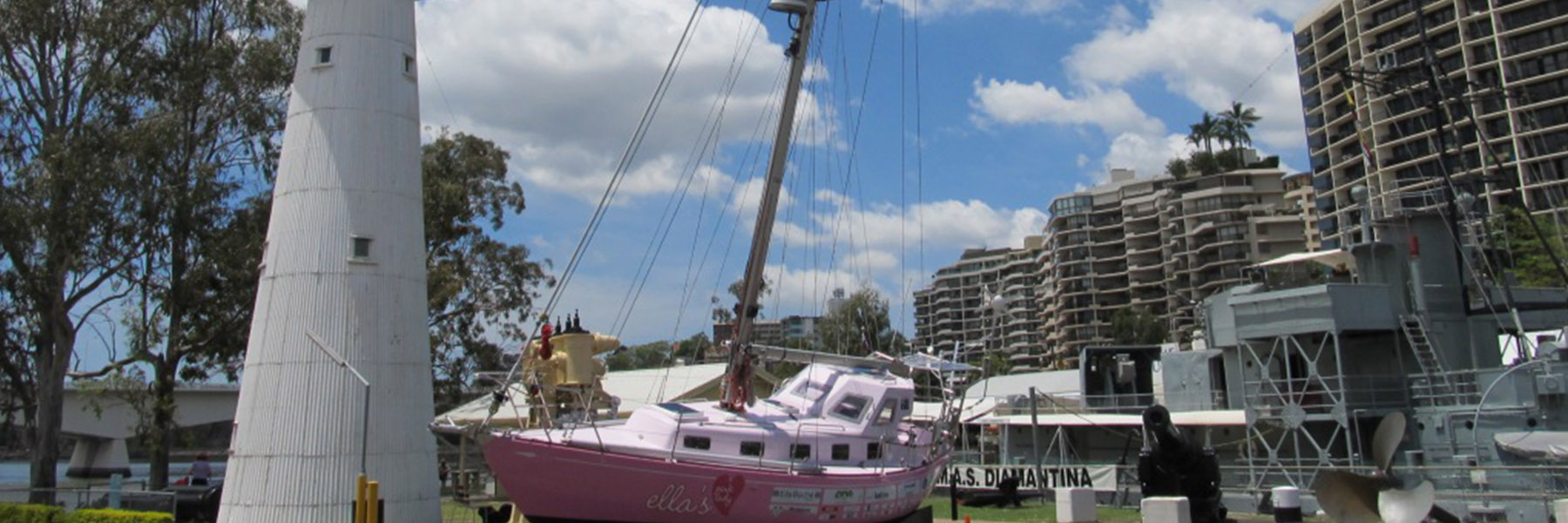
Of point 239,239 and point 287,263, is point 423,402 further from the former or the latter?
point 239,239

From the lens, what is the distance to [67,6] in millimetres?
31656

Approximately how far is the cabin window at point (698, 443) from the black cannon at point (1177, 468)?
25.8 ft

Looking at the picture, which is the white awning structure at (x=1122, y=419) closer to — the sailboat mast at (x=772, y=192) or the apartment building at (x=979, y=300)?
the sailboat mast at (x=772, y=192)

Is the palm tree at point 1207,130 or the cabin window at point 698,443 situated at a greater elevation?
the palm tree at point 1207,130

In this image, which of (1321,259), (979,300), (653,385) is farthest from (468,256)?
(979,300)

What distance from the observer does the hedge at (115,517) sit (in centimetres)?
1973

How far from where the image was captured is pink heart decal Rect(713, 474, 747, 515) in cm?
1781

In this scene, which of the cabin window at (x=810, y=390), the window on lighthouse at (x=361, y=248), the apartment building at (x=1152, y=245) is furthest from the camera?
the apartment building at (x=1152, y=245)

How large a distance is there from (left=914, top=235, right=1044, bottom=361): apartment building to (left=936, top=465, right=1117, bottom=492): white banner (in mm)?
95719

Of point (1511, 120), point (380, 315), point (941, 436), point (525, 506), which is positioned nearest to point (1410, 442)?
point (941, 436)

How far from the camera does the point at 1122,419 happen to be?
1406 inches

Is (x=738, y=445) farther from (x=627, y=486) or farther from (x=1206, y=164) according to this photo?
(x=1206, y=164)

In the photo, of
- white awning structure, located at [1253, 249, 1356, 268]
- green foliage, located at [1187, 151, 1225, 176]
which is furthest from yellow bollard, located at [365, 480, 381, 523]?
green foliage, located at [1187, 151, 1225, 176]

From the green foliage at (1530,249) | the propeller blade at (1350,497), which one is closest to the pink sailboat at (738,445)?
the propeller blade at (1350,497)
